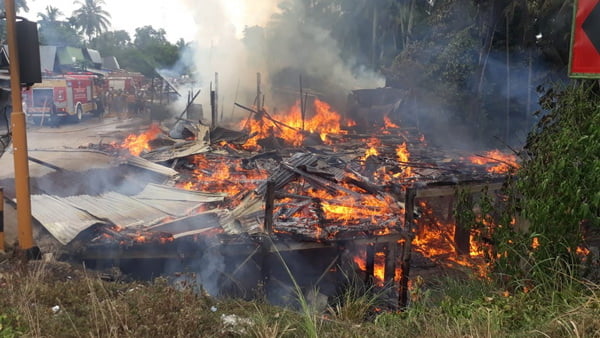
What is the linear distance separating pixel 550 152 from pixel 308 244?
5722 mm

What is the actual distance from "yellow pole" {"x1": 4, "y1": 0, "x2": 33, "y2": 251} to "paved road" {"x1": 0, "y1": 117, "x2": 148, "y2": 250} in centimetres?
159

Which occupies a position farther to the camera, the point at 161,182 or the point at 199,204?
the point at 161,182

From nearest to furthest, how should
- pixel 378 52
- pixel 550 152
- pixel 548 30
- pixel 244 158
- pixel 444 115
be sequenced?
pixel 550 152
pixel 244 158
pixel 548 30
pixel 444 115
pixel 378 52

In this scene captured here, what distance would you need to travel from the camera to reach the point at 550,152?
425 cm

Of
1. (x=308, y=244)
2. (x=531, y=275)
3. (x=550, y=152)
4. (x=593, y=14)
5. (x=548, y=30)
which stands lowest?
(x=308, y=244)

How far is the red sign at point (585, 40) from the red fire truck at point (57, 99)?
2384 centimetres

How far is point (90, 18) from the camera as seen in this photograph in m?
73.7

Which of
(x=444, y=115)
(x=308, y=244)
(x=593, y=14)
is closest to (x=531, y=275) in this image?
(x=593, y=14)

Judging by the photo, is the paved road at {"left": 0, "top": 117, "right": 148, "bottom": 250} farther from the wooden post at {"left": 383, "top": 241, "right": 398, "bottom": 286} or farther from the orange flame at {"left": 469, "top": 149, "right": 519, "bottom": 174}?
the orange flame at {"left": 469, "top": 149, "right": 519, "bottom": 174}

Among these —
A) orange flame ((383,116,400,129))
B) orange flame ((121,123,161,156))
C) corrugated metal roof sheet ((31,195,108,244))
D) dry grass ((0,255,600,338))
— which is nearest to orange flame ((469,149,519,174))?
orange flame ((383,116,400,129))

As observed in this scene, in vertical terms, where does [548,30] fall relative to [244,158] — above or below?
above

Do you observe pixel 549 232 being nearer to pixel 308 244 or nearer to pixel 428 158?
pixel 308 244

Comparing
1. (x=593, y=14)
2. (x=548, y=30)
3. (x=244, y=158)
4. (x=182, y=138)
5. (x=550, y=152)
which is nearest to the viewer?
(x=593, y=14)

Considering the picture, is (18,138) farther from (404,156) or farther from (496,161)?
(496,161)
